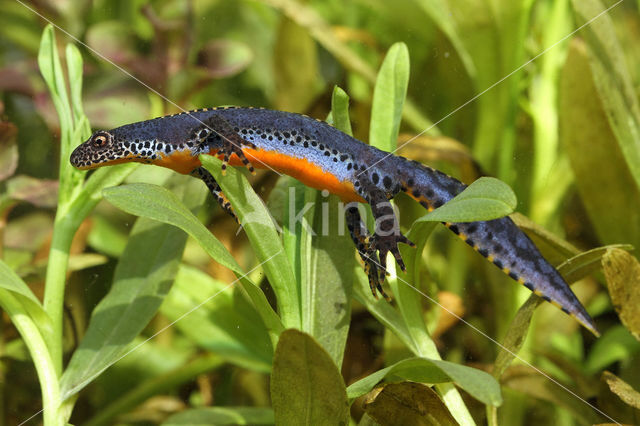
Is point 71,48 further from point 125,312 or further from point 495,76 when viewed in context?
point 495,76

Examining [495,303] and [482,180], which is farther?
[495,303]

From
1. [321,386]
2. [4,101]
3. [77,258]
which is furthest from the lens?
[4,101]

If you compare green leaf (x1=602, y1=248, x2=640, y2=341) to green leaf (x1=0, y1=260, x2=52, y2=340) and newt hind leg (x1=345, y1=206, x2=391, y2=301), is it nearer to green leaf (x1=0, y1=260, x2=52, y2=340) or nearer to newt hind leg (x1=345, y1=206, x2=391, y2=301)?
newt hind leg (x1=345, y1=206, x2=391, y2=301)

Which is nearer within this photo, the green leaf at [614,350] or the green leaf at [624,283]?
the green leaf at [624,283]

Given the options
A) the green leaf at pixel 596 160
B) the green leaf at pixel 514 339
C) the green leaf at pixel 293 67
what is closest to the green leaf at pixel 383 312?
the green leaf at pixel 514 339

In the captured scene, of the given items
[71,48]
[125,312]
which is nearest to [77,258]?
[125,312]

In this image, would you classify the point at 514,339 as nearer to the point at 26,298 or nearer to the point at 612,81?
the point at 612,81

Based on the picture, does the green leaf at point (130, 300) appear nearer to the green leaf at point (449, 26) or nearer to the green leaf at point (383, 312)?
the green leaf at point (383, 312)

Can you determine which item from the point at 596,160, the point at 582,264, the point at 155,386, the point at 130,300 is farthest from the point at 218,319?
the point at 596,160
